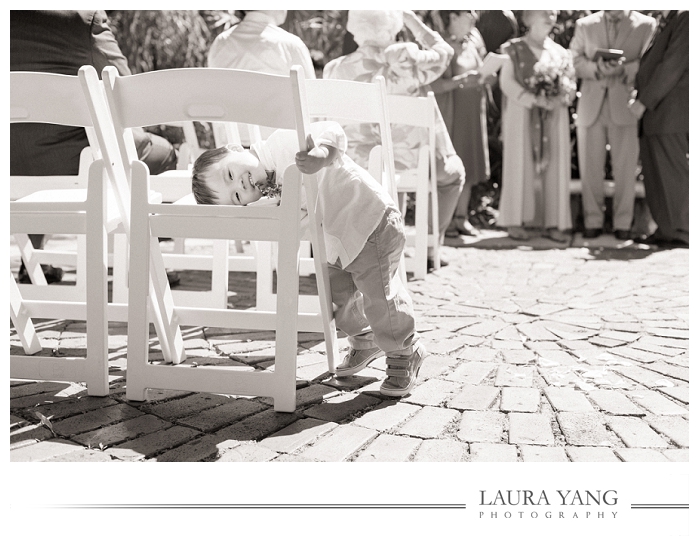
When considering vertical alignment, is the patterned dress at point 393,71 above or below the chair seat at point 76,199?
above

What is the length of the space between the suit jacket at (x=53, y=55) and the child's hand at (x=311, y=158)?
239 centimetres

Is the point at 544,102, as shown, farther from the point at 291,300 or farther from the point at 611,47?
the point at 291,300

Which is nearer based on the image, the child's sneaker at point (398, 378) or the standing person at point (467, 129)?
the child's sneaker at point (398, 378)

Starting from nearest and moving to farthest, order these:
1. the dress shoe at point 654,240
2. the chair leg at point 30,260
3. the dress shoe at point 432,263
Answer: the chair leg at point 30,260 < the dress shoe at point 432,263 < the dress shoe at point 654,240

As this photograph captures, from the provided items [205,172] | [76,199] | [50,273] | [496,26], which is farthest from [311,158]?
[496,26]

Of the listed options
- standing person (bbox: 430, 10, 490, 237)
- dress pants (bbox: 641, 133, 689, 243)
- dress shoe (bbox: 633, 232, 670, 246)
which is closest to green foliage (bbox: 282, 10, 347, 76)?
standing person (bbox: 430, 10, 490, 237)

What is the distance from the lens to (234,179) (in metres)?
3.02

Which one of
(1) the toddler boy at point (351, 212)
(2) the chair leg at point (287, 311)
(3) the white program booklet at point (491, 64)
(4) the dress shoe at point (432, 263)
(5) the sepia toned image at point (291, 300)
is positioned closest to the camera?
(5) the sepia toned image at point (291, 300)

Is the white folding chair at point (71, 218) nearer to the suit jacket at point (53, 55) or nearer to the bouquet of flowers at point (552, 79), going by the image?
the suit jacket at point (53, 55)

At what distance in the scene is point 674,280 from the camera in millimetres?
5734

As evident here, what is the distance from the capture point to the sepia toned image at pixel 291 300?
9.15 ft

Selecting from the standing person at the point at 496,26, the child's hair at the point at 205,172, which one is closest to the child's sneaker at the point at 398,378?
the child's hair at the point at 205,172

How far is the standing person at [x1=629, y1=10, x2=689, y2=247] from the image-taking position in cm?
707

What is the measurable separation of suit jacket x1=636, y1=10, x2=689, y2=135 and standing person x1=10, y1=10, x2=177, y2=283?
4.48m
